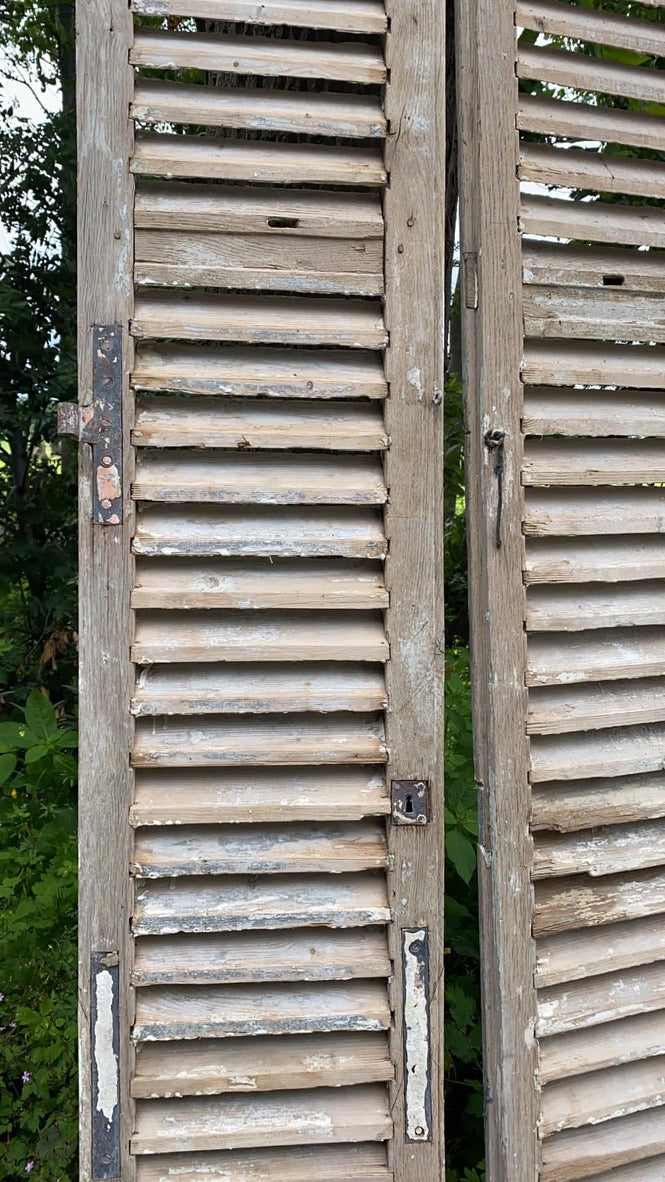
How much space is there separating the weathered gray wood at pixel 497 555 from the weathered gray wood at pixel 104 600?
2.06 ft

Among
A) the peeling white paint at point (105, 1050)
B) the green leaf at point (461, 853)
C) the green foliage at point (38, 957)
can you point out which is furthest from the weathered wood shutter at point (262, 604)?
the green foliage at point (38, 957)

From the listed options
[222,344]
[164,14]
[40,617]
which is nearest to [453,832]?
[222,344]

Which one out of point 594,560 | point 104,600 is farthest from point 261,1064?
point 594,560

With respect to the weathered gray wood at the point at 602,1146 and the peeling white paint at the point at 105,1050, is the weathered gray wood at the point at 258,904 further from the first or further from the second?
the weathered gray wood at the point at 602,1146

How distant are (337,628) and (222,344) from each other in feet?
1.93

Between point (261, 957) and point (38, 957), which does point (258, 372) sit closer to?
point (261, 957)

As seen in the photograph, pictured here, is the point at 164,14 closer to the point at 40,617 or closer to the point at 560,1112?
the point at 560,1112

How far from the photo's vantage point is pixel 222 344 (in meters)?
1.48

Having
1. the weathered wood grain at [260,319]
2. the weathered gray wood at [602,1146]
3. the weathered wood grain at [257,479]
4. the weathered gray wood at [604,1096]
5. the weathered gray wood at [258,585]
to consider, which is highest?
the weathered wood grain at [260,319]

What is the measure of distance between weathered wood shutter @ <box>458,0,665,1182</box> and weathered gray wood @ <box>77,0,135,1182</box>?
24.8 inches

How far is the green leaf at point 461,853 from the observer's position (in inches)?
71.4

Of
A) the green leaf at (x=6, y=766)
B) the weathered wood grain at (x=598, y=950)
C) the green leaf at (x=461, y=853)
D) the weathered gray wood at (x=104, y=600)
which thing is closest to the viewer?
the weathered gray wood at (x=104, y=600)

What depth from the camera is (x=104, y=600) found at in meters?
1.34

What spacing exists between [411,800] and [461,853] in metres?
0.55
